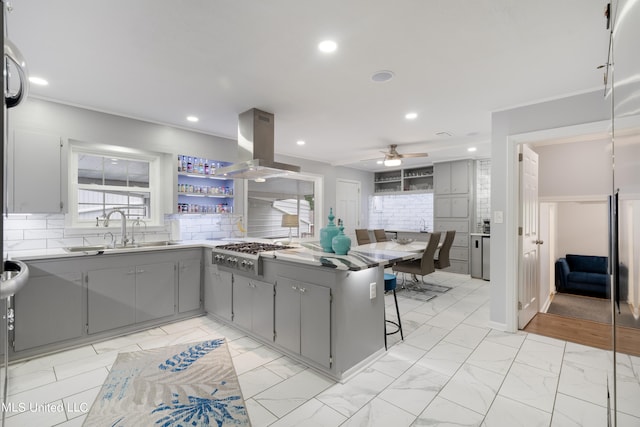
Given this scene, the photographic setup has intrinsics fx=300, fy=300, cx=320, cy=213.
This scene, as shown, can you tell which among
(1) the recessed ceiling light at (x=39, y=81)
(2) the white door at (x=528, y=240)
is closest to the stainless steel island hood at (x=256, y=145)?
(1) the recessed ceiling light at (x=39, y=81)

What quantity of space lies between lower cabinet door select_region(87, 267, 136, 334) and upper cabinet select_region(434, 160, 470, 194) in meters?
5.97

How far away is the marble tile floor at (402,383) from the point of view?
6.21 feet

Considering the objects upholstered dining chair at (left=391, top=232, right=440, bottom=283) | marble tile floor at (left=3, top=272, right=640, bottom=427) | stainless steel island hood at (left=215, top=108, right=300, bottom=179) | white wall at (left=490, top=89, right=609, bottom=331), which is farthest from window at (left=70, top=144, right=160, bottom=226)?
white wall at (left=490, top=89, right=609, bottom=331)

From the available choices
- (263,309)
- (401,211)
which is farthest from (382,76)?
(401,211)

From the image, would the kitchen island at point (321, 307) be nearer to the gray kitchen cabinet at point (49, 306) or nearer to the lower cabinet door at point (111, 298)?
the lower cabinet door at point (111, 298)

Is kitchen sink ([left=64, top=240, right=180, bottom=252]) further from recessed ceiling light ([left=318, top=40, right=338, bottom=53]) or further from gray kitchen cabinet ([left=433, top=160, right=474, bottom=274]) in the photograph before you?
gray kitchen cabinet ([left=433, top=160, right=474, bottom=274])

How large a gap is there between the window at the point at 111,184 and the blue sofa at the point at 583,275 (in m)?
6.28

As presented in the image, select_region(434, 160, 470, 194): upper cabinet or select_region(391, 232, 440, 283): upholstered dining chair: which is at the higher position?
select_region(434, 160, 470, 194): upper cabinet

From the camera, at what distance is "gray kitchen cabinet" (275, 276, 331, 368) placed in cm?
232

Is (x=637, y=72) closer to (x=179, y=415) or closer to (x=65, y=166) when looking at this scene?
(x=179, y=415)

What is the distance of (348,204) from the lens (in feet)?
24.5

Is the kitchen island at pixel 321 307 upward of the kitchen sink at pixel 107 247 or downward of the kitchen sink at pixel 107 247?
downward
